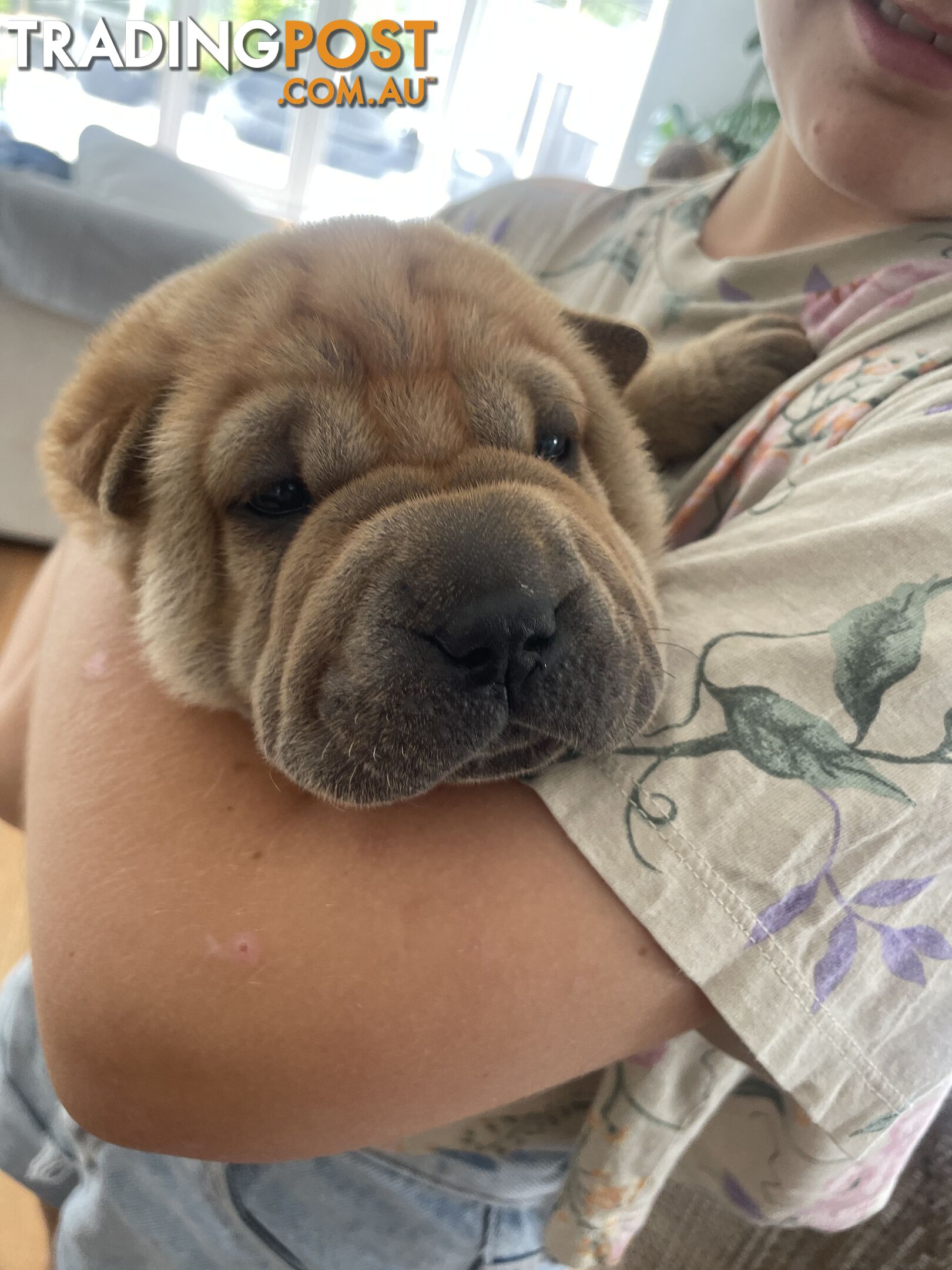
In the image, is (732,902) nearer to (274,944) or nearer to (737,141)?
(274,944)

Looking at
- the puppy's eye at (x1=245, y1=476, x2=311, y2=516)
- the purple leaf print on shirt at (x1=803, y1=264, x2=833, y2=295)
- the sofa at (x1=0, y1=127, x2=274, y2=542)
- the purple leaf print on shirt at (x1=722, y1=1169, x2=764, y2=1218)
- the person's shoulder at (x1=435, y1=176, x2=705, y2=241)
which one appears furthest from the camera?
the sofa at (x1=0, y1=127, x2=274, y2=542)

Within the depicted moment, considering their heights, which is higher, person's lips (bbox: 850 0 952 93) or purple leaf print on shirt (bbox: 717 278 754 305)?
person's lips (bbox: 850 0 952 93)

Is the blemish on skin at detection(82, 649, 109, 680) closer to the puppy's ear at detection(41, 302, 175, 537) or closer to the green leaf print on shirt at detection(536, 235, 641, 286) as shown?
the puppy's ear at detection(41, 302, 175, 537)

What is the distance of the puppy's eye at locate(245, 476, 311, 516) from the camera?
809 mm

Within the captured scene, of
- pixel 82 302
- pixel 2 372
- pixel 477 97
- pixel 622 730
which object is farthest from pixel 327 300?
pixel 477 97

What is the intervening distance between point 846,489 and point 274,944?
21.7 inches

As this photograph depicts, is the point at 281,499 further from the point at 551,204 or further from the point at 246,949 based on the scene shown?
the point at 551,204

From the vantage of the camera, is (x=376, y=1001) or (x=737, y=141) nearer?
(x=376, y=1001)

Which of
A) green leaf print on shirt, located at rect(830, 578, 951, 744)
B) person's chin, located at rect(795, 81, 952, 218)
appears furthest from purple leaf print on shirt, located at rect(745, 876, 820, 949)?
person's chin, located at rect(795, 81, 952, 218)

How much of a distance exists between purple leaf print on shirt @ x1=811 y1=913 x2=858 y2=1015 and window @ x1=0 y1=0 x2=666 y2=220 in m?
6.11

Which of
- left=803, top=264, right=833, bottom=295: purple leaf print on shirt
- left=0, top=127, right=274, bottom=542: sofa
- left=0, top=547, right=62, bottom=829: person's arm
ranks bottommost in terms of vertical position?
left=0, top=127, right=274, bottom=542: sofa

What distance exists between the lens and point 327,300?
2.67 ft

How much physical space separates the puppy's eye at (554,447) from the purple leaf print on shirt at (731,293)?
16.9 inches

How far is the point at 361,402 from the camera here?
78 centimetres
